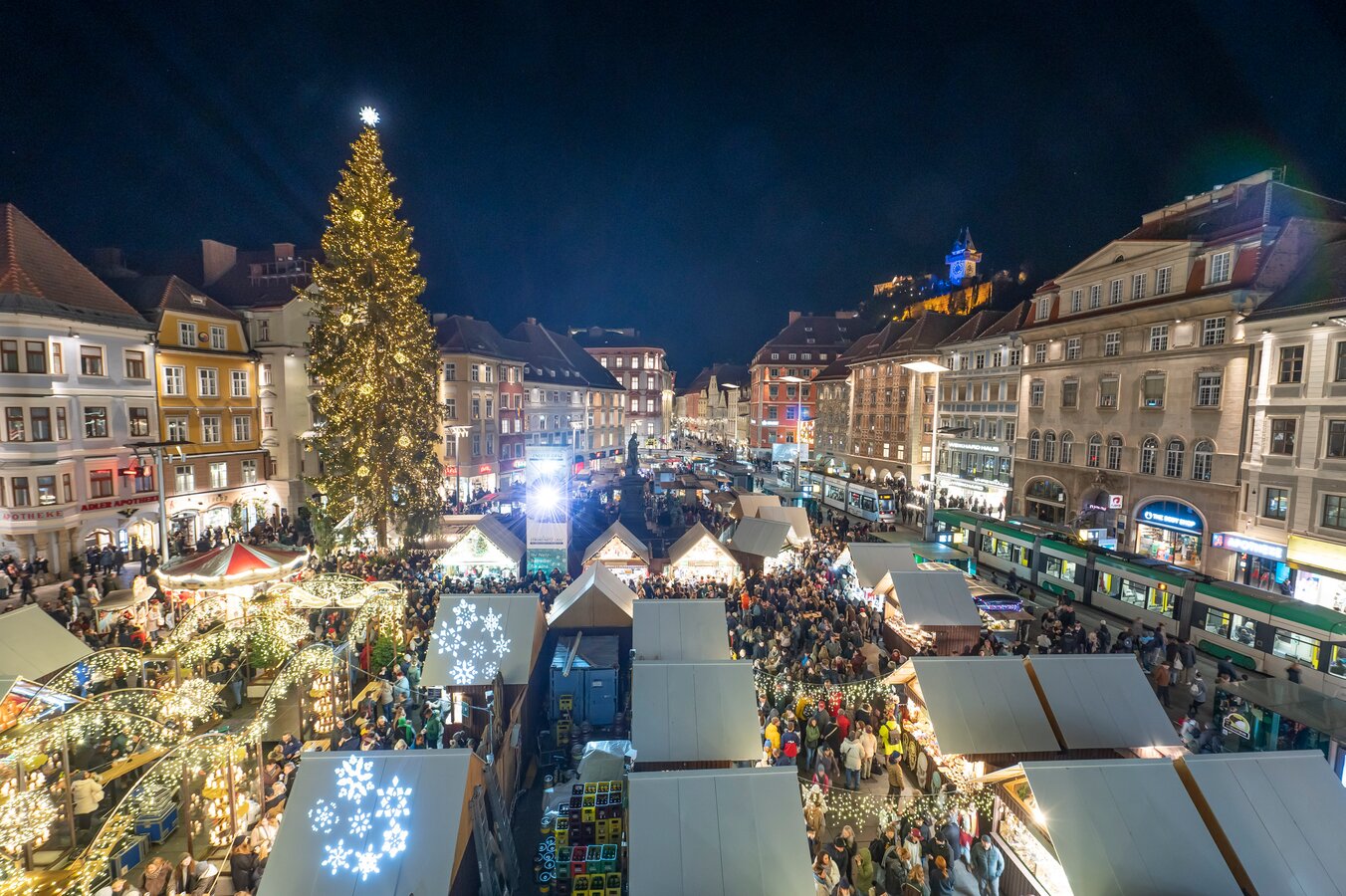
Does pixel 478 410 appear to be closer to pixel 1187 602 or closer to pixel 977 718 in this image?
pixel 977 718

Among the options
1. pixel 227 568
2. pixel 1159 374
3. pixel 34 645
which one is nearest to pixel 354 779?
pixel 34 645

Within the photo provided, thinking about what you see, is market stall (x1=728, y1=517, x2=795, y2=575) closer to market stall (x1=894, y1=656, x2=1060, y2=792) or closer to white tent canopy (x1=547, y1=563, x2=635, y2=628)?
white tent canopy (x1=547, y1=563, x2=635, y2=628)

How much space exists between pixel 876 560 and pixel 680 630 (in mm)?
8636

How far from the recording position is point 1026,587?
920 inches

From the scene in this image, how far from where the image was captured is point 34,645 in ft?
40.4

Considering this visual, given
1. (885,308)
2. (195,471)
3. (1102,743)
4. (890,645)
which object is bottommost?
(890,645)

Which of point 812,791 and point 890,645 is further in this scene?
point 890,645

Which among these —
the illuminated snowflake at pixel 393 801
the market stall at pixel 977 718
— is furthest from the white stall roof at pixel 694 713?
the illuminated snowflake at pixel 393 801

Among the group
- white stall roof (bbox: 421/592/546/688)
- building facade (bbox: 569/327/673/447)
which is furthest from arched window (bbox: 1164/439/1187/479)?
building facade (bbox: 569/327/673/447)

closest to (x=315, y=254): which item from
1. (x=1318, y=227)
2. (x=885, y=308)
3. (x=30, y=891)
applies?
(x=30, y=891)

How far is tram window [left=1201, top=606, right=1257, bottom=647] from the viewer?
16.0 m

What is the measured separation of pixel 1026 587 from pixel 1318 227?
17644 mm

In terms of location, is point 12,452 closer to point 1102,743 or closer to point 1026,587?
point 1102,743

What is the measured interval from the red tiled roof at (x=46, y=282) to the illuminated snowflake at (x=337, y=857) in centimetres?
2594
